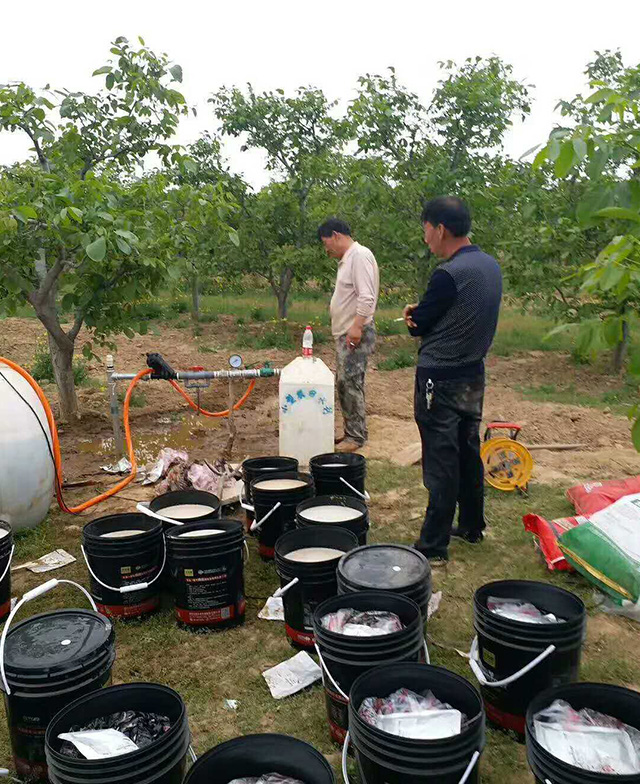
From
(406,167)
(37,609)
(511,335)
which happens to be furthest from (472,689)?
(511,335)

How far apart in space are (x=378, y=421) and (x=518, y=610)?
406 cm

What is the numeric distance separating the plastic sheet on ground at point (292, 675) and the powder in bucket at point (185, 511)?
1014 millimetres

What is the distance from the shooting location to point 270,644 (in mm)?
2902

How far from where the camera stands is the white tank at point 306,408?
196 inches

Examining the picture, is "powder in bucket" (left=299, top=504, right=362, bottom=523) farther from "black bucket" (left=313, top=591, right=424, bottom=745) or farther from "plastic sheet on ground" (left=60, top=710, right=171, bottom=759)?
"plastic sheet on ground" (left=60, top=710, right=171, bottom=759)

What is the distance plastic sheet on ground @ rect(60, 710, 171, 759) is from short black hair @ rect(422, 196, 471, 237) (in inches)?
101

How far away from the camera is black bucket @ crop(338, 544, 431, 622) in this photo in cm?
256

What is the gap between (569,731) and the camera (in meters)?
1.89

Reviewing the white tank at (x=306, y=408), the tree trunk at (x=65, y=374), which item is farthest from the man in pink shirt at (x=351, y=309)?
the tree trunk at (x=65, y=374)

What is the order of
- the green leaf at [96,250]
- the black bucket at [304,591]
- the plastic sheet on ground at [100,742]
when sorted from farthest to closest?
the green leaf at [96,250] < the black bucket at [304,591] < the plastic sheet on ground at [100,742]

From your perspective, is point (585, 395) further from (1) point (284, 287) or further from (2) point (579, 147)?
(2) point (579, 147)

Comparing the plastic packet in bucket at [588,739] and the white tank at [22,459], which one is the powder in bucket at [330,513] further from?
the white tank at [22,459]

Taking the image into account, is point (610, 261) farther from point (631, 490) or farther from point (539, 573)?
point (631, 490)

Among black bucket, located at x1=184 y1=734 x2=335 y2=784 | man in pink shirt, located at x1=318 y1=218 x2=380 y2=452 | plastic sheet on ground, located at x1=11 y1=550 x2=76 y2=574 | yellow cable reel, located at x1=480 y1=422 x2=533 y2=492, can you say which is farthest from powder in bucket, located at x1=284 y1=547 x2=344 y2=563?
man in pink shirt, located at x1=318 y1=218 x2=380 y2=452
